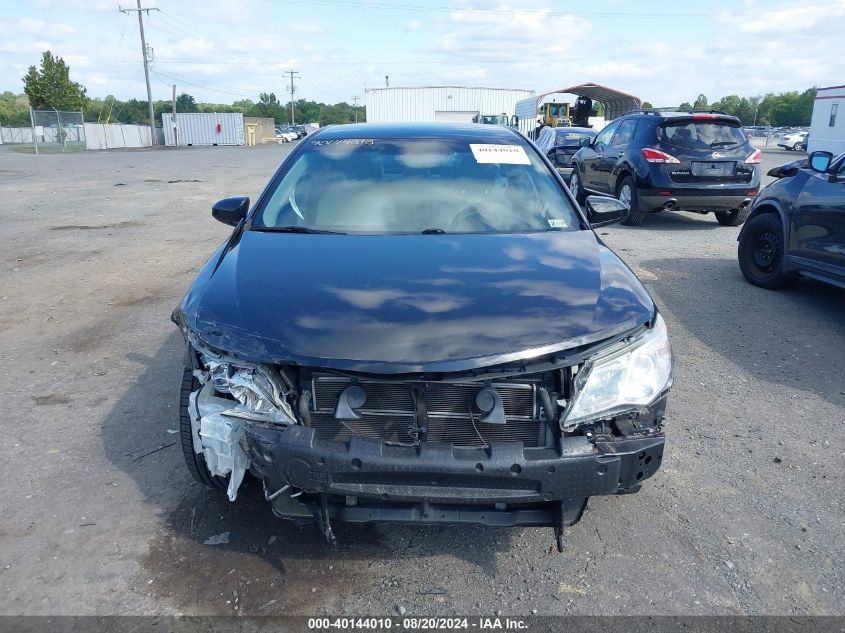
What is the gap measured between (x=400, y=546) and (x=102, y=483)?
5.17 feet

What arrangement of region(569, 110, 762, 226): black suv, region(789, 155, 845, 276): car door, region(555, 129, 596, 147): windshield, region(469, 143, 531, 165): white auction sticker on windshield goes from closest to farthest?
region(469, 143, 531, 165): white auction sticker on windshield < region(789, 155, 845, 276): car door < region(569, 110, 762, 226): black suv < region(555, 129, 596, 147): windshield

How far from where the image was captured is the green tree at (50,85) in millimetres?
57594

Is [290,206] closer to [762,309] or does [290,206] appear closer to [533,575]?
[533,575]

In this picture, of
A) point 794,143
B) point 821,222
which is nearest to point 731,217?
point 821,222

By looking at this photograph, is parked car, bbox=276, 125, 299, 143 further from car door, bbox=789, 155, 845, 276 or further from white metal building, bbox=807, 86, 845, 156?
car door, bbox=789, 155, 845, 276

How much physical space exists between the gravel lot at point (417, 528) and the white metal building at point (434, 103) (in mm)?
46473

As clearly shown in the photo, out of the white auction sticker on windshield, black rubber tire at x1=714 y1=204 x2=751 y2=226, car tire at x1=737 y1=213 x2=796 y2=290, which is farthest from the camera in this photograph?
black rubber tire at x1=714 y1=204 x2=751 y2=226

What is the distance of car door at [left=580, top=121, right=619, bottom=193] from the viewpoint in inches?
463

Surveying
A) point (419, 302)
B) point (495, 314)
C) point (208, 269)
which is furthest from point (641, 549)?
point (208, 269)

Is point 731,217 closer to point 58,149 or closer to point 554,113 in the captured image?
point 554,113

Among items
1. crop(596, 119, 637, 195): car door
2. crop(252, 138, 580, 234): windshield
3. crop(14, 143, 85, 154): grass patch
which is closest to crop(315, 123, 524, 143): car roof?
crop(252, 138, 580, 234): windshield

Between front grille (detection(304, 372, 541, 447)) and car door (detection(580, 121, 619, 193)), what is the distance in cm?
957

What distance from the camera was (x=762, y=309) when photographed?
20.8 feet

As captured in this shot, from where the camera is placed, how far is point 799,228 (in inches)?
250
